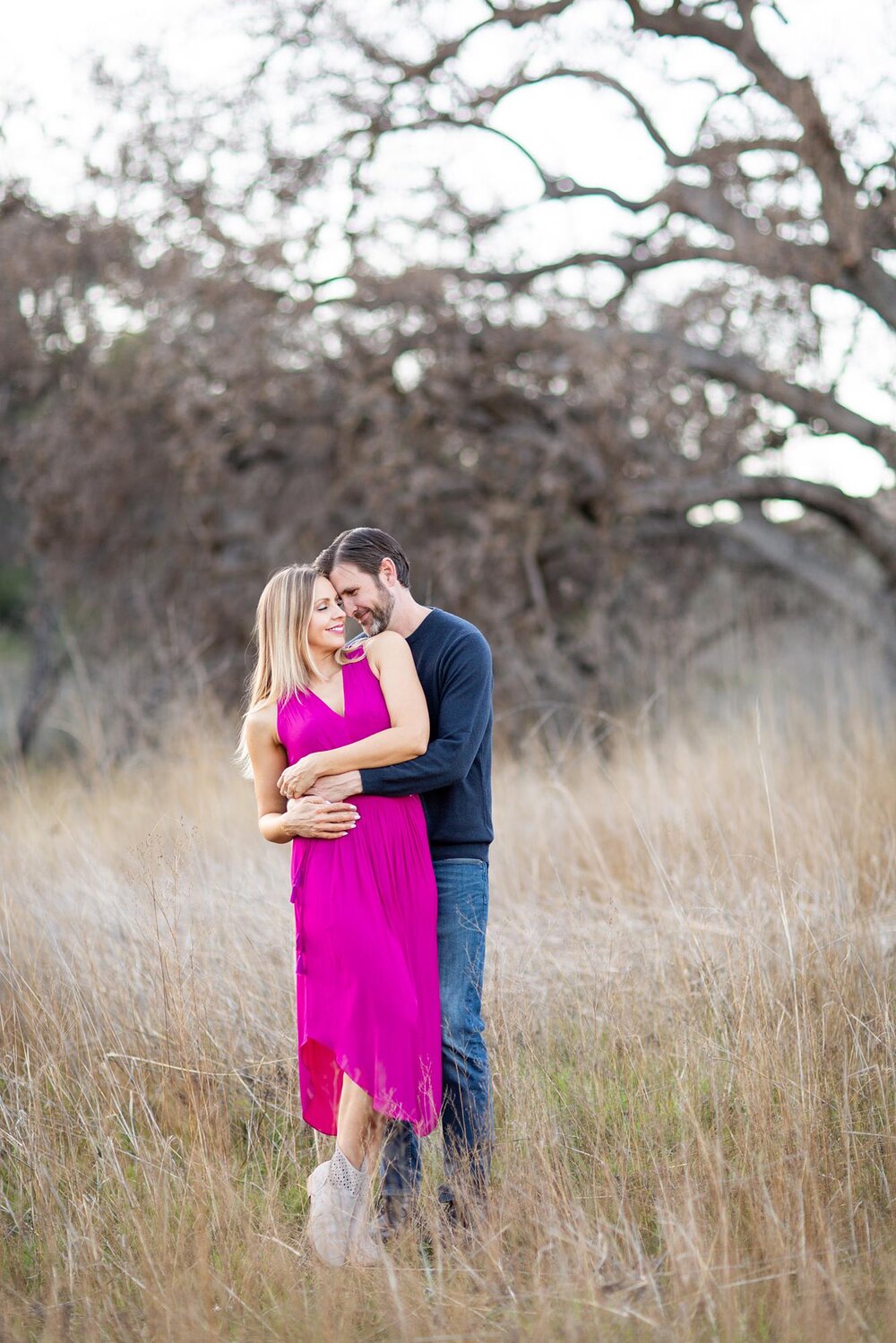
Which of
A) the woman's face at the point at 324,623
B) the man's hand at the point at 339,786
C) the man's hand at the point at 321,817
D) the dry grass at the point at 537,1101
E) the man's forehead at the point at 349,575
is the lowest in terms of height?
the dry grass at the point at 537,1101

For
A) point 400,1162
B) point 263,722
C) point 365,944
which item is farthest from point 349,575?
point 400,1162

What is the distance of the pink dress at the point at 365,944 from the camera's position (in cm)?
316

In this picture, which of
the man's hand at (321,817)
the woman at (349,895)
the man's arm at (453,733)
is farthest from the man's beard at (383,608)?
the man's hand at (321,817)

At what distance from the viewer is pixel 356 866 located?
10.7ft

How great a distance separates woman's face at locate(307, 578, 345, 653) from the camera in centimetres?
336

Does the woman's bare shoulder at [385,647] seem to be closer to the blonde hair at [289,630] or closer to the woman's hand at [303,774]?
the blonde hair at [289,630]

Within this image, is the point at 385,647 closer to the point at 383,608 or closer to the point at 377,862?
the point at 383,608

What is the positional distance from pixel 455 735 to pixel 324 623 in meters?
0.46

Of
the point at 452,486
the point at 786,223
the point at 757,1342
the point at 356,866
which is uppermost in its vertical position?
the point at 786,223

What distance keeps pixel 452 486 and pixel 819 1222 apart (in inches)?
318

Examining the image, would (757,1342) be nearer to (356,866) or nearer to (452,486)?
(356,866)

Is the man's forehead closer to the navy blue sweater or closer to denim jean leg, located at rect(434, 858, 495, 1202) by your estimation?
the navy blue sweater

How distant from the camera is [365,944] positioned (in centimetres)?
318

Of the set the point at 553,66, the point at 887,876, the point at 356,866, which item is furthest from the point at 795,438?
the point at 356,866
